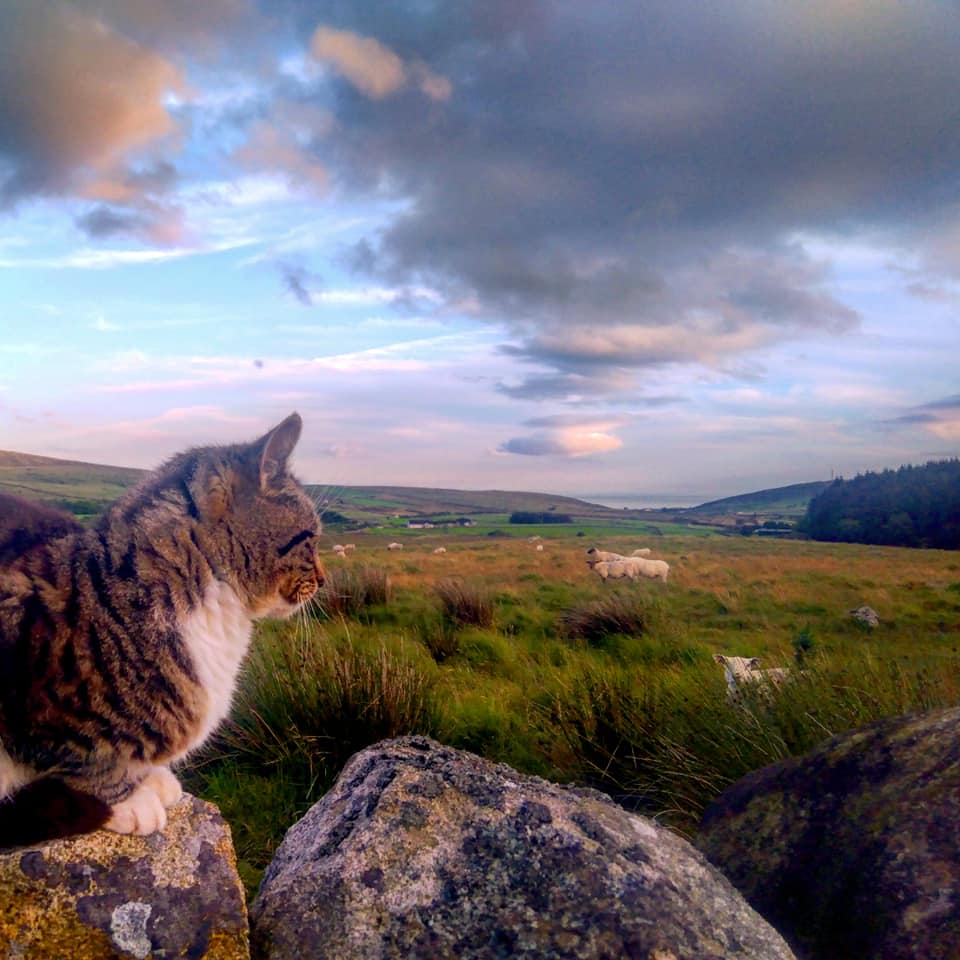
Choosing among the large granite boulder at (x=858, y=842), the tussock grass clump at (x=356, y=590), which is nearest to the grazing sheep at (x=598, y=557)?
the tussock grass clump at (x=356, y=590)

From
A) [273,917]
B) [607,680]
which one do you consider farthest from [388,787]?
[607,680]

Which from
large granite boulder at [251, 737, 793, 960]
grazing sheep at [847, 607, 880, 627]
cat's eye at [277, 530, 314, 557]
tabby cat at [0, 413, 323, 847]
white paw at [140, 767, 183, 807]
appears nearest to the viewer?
large granite boulder at [251, 737, 793, 960]

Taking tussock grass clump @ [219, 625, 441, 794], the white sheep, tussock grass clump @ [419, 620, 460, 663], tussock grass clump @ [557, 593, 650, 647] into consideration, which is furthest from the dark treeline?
tussock grass clump @ [219, 625, 441, 794]

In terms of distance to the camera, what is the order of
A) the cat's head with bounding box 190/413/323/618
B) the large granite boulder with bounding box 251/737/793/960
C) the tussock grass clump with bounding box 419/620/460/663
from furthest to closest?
the tussock grass clump with bounding box 419/620/460/663 < the cat's head with bounding box 190/413/323/618 < the large granite boulder with bounding box 251/737/793/960

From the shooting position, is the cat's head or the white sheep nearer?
the cat's head

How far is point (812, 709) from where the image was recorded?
5.57 m

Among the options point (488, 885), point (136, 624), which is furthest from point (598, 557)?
point (488, 885)

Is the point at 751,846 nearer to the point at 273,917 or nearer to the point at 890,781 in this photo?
the point at 890,781

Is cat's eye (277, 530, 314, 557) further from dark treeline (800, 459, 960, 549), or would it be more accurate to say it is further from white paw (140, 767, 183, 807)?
dark treeline (800, 459, 960, 549)

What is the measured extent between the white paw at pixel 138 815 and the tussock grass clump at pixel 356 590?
10.4m

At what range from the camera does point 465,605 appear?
14.0 m

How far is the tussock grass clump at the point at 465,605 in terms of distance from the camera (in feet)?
45.2

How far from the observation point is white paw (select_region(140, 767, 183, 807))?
2.85 m

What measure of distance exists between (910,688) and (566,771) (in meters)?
2.76
